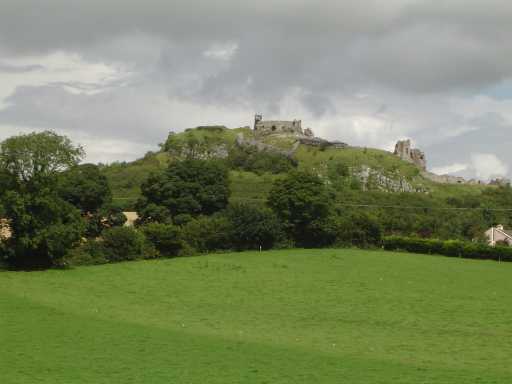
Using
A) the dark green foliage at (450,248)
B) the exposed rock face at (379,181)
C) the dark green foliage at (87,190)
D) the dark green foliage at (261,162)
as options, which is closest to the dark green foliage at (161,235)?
the dark green foliage at (87,190)

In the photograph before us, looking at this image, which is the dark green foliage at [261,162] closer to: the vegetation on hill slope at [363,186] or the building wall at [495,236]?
the vegetation on hill slope at [363,186]

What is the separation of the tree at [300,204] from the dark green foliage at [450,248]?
9.38 m

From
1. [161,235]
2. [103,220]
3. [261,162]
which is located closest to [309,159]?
[261,162]

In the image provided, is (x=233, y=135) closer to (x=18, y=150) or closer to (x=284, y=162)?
(x=284, y=162)

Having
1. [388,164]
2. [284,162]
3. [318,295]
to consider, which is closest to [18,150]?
[318,295]

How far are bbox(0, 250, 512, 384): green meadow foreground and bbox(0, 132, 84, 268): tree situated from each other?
277cm

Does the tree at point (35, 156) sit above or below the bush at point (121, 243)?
above

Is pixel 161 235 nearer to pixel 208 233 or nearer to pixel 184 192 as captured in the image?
pixel 208 233

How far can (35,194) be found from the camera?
53219 millimetres

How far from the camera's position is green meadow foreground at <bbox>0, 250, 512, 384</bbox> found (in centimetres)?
2275

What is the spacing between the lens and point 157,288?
1853 inches

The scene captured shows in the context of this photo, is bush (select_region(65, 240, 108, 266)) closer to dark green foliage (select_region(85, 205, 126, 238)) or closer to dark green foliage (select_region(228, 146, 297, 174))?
dark green foliage (select_region(85, 205, 126, 238))

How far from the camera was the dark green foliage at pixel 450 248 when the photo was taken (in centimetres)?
7206

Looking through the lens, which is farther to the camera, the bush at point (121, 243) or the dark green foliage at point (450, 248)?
the dark green foliage at point (450, 248)
